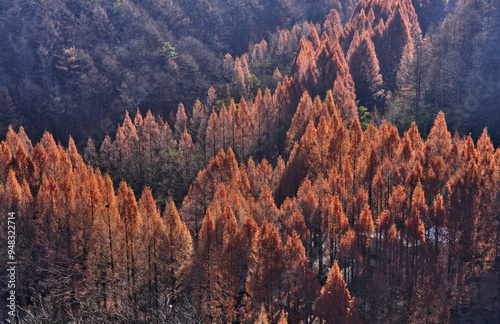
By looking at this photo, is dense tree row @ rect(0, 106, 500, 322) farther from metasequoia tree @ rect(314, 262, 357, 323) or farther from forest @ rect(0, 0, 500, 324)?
forest @ rect(0, 0, 500, 324)

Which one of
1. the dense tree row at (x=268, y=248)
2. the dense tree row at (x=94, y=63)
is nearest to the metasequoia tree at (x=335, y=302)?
the dense tree row at (x=268, y=248)

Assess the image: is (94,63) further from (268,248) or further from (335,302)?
(335,302)

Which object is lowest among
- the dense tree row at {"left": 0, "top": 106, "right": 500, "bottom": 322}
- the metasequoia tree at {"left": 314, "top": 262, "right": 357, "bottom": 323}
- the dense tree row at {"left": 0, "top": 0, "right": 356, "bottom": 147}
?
the metasequoia tree at {"left": 314, "top": 262, "right": 357, "bottom": 323}

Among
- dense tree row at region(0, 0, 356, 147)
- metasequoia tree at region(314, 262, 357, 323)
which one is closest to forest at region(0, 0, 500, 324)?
metasequoia tree at region(314, 262, 357, 323)

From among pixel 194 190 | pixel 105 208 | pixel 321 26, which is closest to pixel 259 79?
pixel 321 26


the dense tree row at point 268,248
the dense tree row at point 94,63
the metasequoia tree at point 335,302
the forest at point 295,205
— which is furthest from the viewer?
the dense tree row at point 94,63

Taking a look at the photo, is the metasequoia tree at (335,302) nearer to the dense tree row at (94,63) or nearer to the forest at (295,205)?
the forest at (295,205)

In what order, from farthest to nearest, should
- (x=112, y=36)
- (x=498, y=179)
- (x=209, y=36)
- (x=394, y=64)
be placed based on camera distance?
1. (x=209, y=36)
2. (x=112, y=36)
3. (x=394, y=64)
4. (x=498, y=179)

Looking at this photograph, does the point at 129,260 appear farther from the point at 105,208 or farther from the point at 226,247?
the point at 226,247
